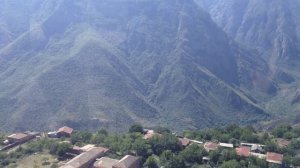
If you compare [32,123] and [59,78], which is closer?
[32,123]

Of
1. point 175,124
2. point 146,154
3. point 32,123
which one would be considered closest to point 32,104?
point 32,123

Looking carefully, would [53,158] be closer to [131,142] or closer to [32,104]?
[131,142]

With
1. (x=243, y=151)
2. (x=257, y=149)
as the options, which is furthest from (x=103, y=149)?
(x=257, y=149)

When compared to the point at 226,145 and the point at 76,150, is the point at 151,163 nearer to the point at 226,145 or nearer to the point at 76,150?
the point at 76,150

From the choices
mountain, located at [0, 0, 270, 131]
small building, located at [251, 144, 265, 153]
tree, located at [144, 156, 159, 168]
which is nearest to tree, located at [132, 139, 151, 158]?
tree, located at [144, 156, 159, 168]

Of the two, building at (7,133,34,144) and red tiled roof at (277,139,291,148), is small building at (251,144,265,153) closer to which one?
red tiled roof at (277,139,291,148)

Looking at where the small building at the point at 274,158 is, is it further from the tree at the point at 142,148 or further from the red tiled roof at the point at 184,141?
the tree at the point at 142,148

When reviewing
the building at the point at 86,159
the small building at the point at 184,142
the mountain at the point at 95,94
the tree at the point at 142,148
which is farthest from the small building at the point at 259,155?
the mountain at the point at 95,94
